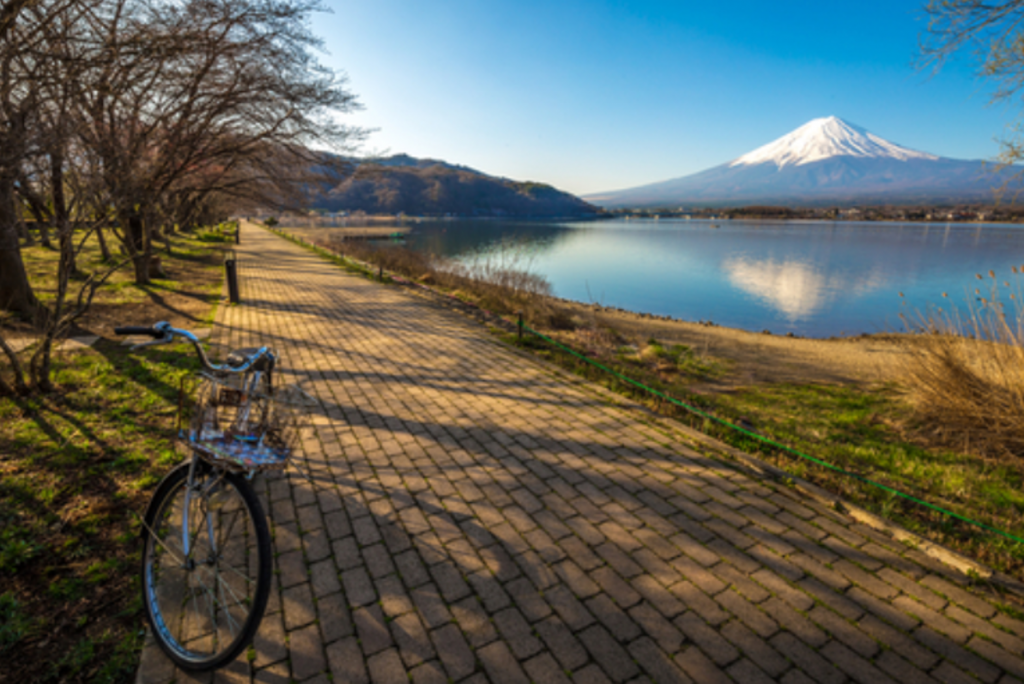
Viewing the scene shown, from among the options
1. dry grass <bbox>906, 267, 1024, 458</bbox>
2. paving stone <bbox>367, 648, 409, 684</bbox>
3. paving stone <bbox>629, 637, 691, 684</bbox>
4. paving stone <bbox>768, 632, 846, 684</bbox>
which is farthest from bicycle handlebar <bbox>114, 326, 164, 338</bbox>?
dry grass <bbox>906, 267, 1024, 458</bbox>

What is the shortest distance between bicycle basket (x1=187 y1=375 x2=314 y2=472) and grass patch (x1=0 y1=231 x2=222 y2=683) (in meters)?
1.19

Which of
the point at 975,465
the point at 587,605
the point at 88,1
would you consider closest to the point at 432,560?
the point at 587,605

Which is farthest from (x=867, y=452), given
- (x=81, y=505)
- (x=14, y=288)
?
(x=14, y=288)

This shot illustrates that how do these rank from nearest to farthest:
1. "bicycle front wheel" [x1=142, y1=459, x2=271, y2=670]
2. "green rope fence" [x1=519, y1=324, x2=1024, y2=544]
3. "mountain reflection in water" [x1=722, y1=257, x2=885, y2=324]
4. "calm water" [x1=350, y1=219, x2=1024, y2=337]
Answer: "bicycle front wheel" [x1=142, y1=459, x2=271, y2=670] < "green rope fence" [x1=519, y1=324, x2=1024, y2=544] < "calm water" [x1=350, y1=219, x2=1024, y2=337] < "mountain reflection in water" [x1=722, y1=257, x2=885, y2=324]

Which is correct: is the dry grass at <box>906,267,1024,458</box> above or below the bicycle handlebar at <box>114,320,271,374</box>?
below

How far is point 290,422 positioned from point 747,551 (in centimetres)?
296

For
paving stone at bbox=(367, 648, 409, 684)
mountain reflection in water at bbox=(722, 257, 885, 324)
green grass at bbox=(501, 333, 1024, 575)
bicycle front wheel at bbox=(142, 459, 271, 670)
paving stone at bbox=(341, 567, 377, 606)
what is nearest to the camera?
bicycle front wheel at bbox=(142, 459, 271, 670)

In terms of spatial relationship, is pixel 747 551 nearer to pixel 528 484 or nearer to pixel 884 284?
pixel 528 484

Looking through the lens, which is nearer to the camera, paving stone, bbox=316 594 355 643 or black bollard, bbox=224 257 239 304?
paving stone, bbox=316 594 355 643

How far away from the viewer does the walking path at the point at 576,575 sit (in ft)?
7.44

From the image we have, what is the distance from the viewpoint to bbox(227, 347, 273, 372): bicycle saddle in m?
2.45

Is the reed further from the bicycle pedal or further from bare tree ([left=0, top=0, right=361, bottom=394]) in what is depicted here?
the bicycle pedal

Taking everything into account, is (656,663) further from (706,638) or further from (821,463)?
(821,463)

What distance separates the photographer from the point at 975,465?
4.65m
